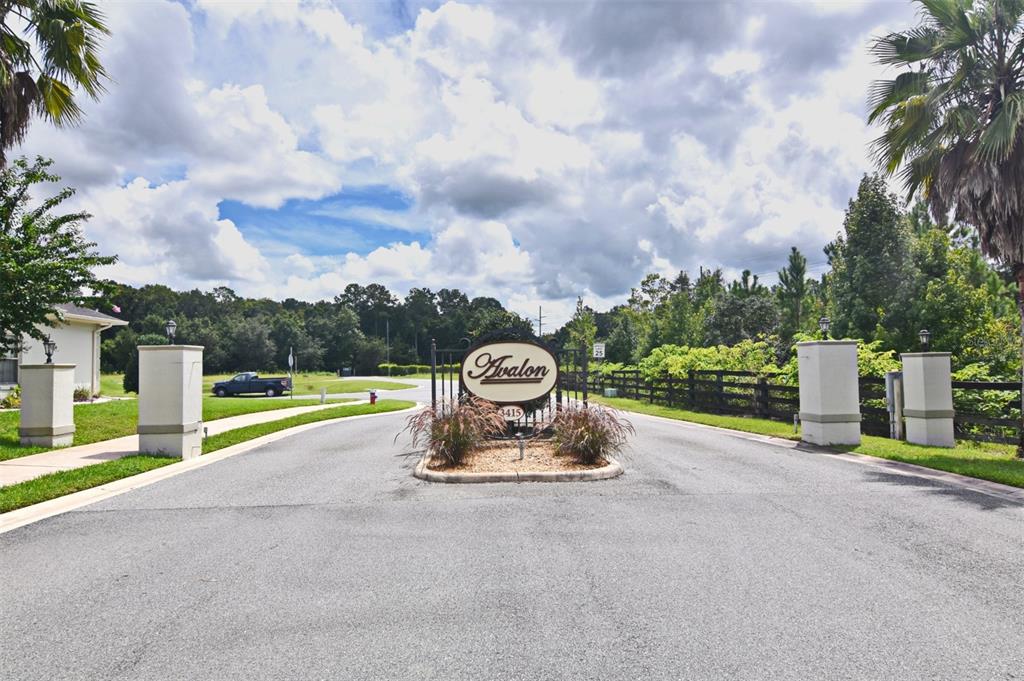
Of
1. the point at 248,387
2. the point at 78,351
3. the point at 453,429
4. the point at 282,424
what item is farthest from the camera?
the point at 248,387

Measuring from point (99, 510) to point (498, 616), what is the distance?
5.58 metres

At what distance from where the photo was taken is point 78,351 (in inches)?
942

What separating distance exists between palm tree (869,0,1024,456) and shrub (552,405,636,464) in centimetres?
716

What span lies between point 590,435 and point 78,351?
2336cm

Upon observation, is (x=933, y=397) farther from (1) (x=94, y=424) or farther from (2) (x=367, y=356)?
(2) (x=367, y=356)

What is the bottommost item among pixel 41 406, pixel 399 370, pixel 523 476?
pixel 523 476

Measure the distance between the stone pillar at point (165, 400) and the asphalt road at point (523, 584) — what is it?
3195 mm

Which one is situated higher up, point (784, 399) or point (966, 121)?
point (966, 121)

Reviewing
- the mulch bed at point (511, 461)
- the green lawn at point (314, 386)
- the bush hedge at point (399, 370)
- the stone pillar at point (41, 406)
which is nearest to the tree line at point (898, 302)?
the mulch bed at point (511, 461)

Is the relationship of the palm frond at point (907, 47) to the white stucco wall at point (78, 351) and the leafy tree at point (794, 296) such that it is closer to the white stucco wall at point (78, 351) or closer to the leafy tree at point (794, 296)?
the white stucco wall at point (78, 351)

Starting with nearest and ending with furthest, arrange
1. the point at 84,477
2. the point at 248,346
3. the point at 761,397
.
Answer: the point at 84,477
the point at 761,397
the point at 248,346

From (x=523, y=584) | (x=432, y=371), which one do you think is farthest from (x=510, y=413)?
(x=523, y=584)

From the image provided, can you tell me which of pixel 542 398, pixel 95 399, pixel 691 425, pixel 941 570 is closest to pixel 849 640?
pixel 941 570

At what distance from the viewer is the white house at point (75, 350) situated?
21266 mm
